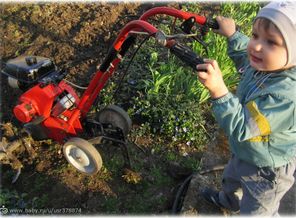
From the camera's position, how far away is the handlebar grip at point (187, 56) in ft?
5.65

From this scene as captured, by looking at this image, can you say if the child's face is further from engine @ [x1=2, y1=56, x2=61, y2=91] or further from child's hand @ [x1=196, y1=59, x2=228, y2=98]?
engine @ [x1=2, y1=56, x2=61, y2=91]

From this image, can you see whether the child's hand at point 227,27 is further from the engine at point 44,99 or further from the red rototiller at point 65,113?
the engine at point 44,99

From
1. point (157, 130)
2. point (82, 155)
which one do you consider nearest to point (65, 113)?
point (82, 155)

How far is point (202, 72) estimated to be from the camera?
1.63m

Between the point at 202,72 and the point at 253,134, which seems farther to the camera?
the point at 253,134

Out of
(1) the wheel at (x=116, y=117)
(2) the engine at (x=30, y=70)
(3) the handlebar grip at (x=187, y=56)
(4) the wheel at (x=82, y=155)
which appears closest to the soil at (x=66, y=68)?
(4) the wheel at (x=82, y=155)

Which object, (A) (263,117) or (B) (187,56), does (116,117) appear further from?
(A) (263,117)

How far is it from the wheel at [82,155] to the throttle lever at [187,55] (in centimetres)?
99

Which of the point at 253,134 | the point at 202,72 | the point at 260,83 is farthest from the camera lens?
the point at 260,83

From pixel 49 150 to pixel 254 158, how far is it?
5.66 feet

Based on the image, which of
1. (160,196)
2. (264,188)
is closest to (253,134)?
(264,188)

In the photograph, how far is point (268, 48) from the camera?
171cm

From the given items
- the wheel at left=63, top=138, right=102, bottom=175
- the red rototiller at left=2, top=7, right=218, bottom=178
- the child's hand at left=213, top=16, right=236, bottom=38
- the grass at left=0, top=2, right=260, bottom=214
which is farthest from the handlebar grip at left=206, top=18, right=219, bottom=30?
the wheel at left=63, top=138, right=102, bottom=175

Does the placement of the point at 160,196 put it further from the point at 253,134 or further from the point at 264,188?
the point at 253,134
